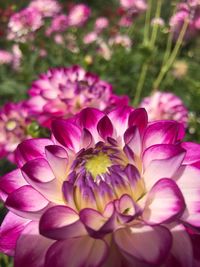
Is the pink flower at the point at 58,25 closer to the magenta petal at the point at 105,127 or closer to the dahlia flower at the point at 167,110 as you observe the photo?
the dahlia flower at the point at 167,110

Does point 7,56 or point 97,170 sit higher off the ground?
point 97,170

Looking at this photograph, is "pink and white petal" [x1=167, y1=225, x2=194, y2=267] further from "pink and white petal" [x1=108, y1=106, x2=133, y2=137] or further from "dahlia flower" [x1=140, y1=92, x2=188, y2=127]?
"dahlia flower" [x1=140, y1=92, x2=188, y2=127]

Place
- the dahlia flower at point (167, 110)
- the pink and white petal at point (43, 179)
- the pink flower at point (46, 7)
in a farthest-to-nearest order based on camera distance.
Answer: the pink flower at point (46, 7) → the dahlia flower at point (167, 110) → the pink and white petal at point (43, 179)

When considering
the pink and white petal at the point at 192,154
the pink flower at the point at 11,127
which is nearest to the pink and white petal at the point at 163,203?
the pink and white petal at the point at 192,154

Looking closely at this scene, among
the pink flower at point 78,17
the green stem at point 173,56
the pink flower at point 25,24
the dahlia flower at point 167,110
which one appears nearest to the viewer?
the dahlia flower at point 167,110

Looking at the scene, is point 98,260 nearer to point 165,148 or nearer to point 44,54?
point 165,148

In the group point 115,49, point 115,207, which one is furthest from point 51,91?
point 115,49

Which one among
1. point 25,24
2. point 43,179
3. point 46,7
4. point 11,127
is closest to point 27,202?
point 43,179
